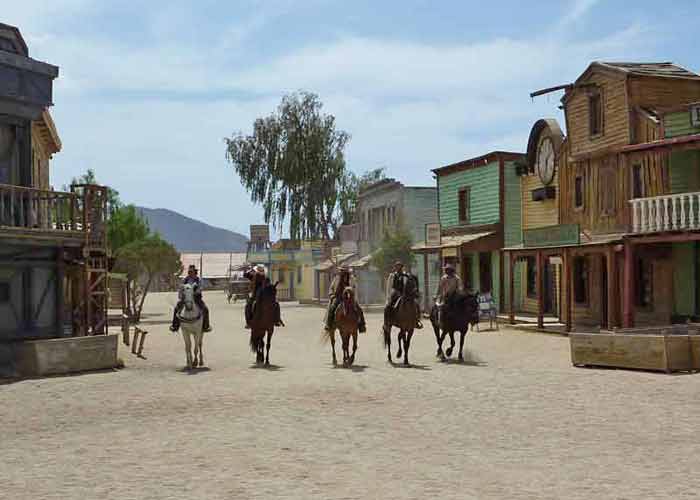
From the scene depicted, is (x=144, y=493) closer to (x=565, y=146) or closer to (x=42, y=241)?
(x=42, y=241)

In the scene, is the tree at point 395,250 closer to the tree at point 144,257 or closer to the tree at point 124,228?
the tree at point 144,257

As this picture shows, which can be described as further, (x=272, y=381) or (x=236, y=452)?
(x=272, y=381)

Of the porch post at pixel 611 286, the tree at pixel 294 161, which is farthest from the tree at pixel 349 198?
the porch post at pixel 611 286

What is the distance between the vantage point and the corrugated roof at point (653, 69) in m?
25.5

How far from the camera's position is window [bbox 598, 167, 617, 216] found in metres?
26.3

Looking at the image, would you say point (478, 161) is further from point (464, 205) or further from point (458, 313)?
point (458, 313)

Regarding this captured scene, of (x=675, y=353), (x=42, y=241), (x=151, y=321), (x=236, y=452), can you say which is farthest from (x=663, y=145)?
(x=151, y=321)

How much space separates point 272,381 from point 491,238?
71.8 ft

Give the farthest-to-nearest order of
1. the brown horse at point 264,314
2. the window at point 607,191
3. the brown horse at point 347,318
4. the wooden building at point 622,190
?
the window at point 607,191 → the wooden building at point 622,190 → the brown horse at point 264,314 → the brown horse at point 347,318

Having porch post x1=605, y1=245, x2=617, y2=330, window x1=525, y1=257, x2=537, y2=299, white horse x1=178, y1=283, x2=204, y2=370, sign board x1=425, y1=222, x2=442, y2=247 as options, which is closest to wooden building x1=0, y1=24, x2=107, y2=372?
white horse x1=178, y1=283, x2=204, y2=370

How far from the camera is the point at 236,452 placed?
877 centimetres

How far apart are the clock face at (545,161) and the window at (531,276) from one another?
3.23 meters

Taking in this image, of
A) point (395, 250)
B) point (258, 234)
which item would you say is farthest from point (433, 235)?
point (258, 234)

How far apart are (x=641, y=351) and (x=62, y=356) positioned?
10.3 m
